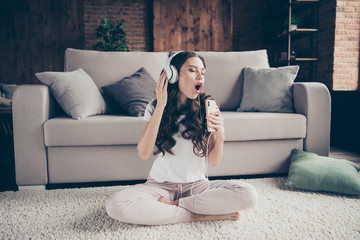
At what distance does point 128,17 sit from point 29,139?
4023mm

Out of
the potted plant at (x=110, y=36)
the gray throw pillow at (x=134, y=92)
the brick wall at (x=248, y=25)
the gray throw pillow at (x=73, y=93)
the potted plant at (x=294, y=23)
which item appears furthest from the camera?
the brick wall at (x=248, y=25)

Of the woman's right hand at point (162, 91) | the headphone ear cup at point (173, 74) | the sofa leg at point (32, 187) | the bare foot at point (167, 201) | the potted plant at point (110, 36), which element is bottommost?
the sofa leg at point (32, 187)

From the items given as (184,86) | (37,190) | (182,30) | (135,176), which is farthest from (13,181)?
(182,30)

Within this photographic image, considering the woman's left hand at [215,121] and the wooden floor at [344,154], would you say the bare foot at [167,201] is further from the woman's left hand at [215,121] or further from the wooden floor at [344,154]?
the wooden floor at [344,154]

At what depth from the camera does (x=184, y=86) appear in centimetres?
122

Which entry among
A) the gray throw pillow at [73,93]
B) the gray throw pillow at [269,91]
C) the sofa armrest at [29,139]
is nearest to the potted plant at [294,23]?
the gray throw pillow at [269,91]

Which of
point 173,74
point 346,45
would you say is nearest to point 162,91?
point 173,74

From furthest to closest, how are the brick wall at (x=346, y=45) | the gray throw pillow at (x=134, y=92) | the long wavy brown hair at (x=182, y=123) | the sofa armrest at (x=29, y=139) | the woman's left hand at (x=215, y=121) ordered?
the brick wall at (x=346, y=45) < the gray throw pillow at (x=134, y=92) < the sofa armrest at (x=29, y=139) < the long wavy brown hair at (x=182, y=123) < the woman's left hand at (x=215, y=121)

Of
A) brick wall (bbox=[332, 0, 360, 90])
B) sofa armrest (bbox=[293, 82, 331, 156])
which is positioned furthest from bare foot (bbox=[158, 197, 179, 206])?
brick wall (bbox=[332, 0, 360, 90])

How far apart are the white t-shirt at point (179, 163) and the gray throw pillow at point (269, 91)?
1.16 metres

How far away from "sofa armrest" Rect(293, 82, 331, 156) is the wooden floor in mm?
653

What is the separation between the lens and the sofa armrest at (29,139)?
1.74 meters

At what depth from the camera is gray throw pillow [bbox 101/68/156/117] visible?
6.59ft

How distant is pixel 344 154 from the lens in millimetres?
2701
